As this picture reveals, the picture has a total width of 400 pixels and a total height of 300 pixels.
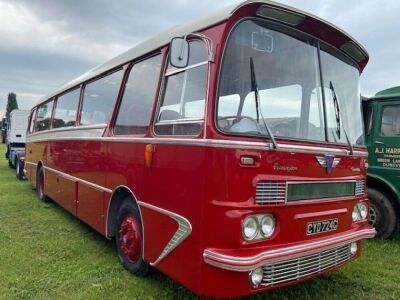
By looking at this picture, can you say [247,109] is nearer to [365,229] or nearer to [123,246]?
[365,229]

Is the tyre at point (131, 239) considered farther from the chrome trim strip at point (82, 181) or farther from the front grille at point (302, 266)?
the front grille at point (302, 266)

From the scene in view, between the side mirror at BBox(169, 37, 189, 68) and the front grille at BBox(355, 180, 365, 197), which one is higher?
the side mirror at BBox(169, 37, 189, 68)

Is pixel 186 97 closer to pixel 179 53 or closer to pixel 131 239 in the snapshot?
pixel 179 53

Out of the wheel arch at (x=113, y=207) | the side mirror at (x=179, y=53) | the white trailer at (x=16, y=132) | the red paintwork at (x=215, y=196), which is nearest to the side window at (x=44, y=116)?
the wheel arch at (x=113, y=207)

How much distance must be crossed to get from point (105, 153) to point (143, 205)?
129 centimetres

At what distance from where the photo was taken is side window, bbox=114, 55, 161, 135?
434 centimetres

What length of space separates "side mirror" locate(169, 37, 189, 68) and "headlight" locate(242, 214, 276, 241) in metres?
1.35

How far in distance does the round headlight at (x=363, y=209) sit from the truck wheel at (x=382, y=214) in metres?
2.54

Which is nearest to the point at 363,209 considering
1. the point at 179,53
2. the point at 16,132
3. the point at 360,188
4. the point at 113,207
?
the point at 360,188

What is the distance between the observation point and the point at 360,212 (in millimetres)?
4480

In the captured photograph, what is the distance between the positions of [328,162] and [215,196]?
1.27 metres

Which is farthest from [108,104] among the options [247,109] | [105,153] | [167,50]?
[247,109]

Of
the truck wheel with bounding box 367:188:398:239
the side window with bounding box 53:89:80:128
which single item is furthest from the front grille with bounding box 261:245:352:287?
the side window with bounding box 53:89:80:128

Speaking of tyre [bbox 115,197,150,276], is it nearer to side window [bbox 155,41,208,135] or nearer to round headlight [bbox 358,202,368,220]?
side window [bbox 155,41,208,135]
